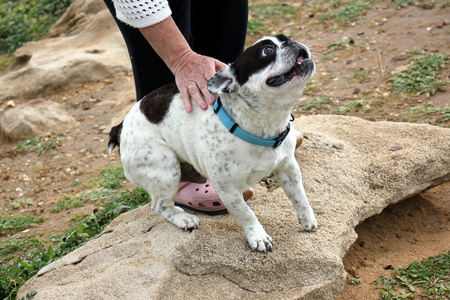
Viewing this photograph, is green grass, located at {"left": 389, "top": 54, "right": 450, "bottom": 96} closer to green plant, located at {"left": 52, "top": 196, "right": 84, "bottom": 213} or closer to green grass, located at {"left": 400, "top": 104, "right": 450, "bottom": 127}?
green grass, located at {"left": 400, "top": 104, "right": 450, "bottom": 127}

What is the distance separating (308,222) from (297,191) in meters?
0.21

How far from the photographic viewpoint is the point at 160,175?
3.35 m

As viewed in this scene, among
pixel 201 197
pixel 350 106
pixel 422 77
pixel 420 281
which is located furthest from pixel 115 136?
pixel 422 77

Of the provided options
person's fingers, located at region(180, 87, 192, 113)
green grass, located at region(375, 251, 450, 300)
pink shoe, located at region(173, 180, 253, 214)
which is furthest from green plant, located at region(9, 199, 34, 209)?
green grass, located at region(375, 251, 450, 300)

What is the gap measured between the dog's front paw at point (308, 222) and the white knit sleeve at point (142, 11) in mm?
1499

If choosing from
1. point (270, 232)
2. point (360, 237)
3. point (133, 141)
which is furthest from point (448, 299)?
point (133, 141)

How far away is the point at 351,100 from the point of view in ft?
20.7

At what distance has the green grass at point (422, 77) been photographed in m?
5.99

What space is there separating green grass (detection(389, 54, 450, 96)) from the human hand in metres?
3.41

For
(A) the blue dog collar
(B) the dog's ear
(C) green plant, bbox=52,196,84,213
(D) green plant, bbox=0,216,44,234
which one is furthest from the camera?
(C) green plant, bbox=52,196,84,213

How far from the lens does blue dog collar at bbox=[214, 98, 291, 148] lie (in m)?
2.96

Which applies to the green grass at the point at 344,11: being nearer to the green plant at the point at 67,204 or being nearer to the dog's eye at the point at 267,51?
the green plant at the point at 67,204

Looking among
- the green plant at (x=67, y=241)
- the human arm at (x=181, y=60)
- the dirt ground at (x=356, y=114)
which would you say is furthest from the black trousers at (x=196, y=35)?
the dirt ground at (x=356, y=114)

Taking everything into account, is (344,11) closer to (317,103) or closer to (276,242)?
Result: (317,103)
